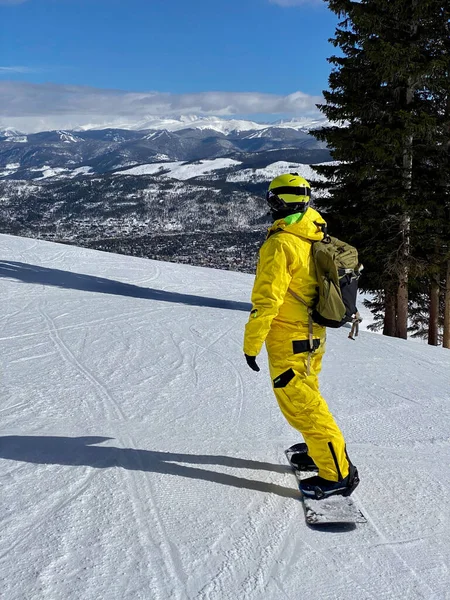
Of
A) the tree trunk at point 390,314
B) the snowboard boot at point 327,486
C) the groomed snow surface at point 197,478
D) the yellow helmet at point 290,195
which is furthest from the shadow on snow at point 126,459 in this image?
the tree trunk at point 390,314

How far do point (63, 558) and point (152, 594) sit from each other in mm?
615

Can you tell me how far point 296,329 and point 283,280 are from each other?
39cm

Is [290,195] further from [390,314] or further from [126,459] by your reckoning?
[390,314]

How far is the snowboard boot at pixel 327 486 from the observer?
3512 millimetres

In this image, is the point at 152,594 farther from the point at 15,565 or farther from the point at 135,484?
the point at 135,484

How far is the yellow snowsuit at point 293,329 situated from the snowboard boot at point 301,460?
0.46m

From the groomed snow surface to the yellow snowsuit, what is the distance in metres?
0.53

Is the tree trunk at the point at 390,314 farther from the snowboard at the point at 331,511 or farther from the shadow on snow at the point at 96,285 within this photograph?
the snowboard at the point at 331,511

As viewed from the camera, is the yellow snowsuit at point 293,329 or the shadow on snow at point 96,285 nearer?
the yellow snowsuit at point 293,329

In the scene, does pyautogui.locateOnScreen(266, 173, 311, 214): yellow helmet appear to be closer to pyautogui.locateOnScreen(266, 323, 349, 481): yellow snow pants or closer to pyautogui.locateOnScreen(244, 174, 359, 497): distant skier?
pyautogui.locateOnScreen(244, 174, 359, 497): distant skier

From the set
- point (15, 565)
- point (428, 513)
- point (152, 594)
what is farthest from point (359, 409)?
point (15, 565)

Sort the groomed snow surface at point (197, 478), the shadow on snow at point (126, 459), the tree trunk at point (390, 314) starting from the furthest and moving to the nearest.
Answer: the tree trunk at point (390, 314) → the shadow on snow at point (126, 459) → the groomed snow surface at point (197, 478)

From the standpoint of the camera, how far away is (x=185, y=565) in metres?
2.85

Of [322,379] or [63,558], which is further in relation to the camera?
[322,379]
